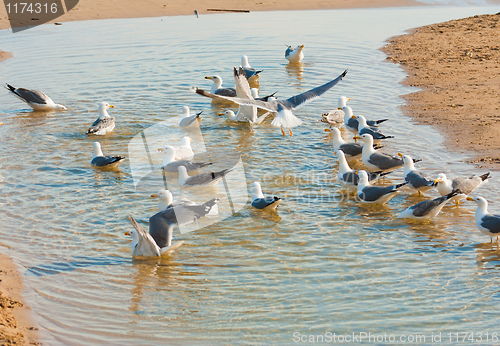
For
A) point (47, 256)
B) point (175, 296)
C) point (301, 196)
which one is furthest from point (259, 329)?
point (301, 196)

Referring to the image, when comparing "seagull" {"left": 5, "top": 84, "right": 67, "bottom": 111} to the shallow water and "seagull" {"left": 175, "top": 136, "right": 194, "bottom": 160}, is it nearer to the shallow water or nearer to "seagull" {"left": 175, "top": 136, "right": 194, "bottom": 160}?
the shallow water

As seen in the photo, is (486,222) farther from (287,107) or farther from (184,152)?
(184,152)

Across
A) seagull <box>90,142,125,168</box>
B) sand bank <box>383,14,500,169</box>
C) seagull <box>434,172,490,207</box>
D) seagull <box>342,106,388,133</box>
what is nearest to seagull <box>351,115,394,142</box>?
seagull <box>342,106,388,133</box>

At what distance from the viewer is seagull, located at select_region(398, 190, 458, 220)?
771 cm

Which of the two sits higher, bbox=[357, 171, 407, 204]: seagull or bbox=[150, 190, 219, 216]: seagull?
bbox=[150, 190, 219, 216]: seagull

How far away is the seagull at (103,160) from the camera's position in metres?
9.90

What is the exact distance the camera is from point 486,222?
7.14 meters

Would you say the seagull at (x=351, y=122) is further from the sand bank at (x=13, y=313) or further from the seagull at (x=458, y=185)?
the sand bank at (x=13, y=313)

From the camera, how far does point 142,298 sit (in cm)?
589

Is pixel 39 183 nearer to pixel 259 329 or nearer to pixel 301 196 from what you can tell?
pixel 301 196

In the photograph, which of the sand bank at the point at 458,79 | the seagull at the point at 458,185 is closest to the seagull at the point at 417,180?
the seagull at the point at 458,185

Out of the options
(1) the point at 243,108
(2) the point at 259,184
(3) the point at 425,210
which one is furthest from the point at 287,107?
(3) the point at 425,210

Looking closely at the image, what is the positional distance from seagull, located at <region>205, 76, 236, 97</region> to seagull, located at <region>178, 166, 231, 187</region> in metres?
5.14

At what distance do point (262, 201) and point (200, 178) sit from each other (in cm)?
167
